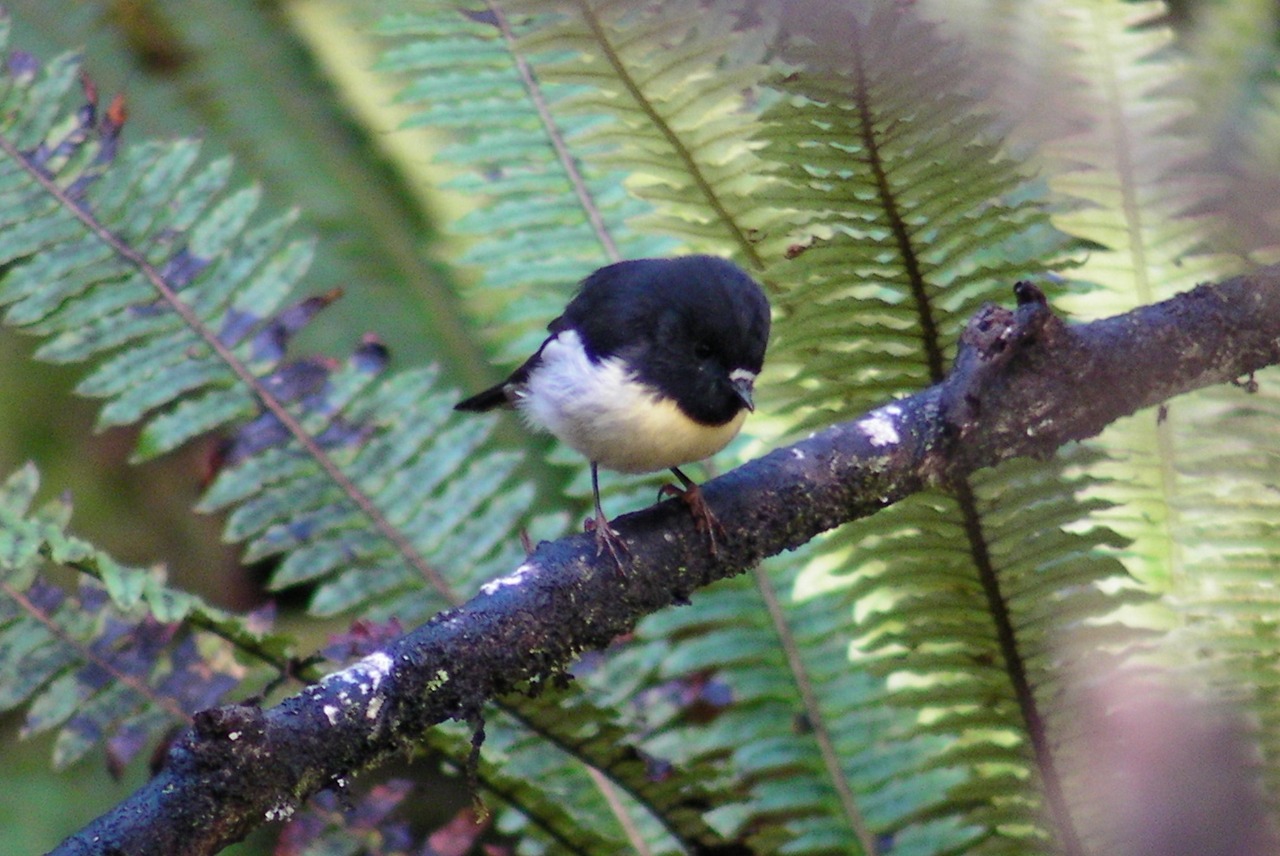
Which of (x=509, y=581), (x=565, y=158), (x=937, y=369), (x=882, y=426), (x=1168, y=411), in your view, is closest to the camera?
(x=509, y=581)

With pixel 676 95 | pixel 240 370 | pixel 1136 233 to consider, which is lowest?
pixel 1136 233

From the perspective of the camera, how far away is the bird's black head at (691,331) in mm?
1682

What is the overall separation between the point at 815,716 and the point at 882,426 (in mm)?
731

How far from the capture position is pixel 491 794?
1.71 m

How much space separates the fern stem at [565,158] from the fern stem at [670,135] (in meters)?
0.29

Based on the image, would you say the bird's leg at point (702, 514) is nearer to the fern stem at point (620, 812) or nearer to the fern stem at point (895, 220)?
the fern stem at point (895, 220)

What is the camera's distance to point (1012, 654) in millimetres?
1746

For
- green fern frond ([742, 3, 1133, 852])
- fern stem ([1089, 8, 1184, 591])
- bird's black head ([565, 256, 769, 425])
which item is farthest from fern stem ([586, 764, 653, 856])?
fern stem ([1089, 8, 1184, 591])

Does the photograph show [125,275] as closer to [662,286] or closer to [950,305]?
[662,286]

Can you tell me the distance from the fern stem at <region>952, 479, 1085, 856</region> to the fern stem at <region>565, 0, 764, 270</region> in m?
0.53

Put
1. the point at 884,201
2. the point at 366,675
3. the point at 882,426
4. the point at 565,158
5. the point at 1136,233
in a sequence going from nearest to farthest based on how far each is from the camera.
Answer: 1. the point at 366,675
2. the point at 882,426
3. the point at 884,201
4. the point at 1136,233
5. the point at 565,158

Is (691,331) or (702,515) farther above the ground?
(691,331)

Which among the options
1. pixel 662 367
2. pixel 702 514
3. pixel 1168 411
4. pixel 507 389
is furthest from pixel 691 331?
pixel 1168 411

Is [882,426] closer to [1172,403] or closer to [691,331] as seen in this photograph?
[691,331]
